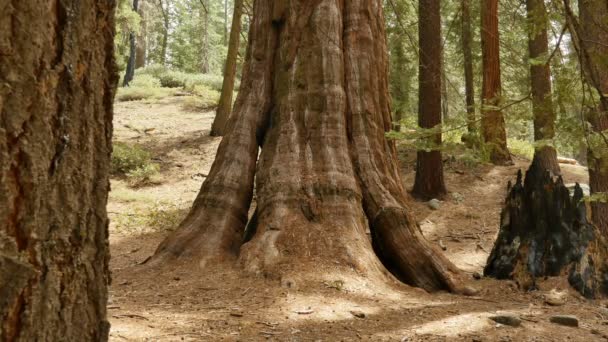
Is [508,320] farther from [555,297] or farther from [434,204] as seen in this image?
[434,204]

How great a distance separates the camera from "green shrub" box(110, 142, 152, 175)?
12.4 meters

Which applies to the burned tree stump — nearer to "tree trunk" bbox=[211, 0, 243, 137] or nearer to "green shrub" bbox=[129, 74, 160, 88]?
"tree trunk" bbox=[211, 0, 243, 137]

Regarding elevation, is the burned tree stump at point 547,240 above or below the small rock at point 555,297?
above

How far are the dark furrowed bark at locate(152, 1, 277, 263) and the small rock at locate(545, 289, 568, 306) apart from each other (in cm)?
318

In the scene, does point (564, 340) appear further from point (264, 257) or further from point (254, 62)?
point (254, 62)

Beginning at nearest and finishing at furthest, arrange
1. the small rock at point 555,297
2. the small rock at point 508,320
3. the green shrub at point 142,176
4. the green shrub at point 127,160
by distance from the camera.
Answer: the small rock at point 508,320 < the small rock at point 555,297 < the green shrub at point 142,176 < the green shrub at point 127,160

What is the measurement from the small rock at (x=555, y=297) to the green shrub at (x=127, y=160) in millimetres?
9874

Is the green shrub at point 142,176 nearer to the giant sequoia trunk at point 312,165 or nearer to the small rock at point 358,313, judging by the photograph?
the giant sequoia trunk at point 312,165

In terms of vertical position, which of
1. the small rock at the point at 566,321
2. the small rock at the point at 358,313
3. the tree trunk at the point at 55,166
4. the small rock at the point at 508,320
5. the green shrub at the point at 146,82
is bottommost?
the small rock at the point at 566,321

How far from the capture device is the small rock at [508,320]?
3840 millimetres

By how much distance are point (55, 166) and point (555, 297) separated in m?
5.03

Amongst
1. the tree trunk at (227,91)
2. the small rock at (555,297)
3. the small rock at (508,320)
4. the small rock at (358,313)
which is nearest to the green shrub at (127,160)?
the tree trunk at (227,91)

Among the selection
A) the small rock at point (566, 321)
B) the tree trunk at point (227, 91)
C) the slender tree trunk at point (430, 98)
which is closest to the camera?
the small rock at point (566, 321)

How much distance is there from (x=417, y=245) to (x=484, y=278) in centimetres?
107
